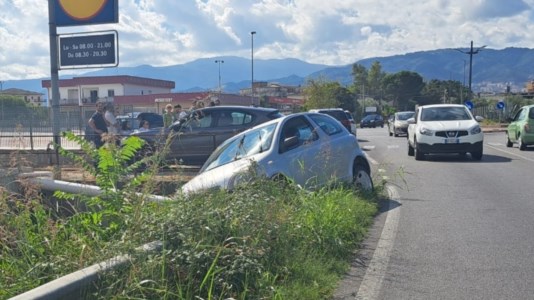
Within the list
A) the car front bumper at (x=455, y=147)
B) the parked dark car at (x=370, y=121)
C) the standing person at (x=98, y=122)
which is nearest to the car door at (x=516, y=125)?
the car front bumper at (x=455, y=147)

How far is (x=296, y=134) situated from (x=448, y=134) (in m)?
8.91

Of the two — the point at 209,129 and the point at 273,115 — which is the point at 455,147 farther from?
the point at 209,129

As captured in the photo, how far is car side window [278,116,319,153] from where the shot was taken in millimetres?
9461

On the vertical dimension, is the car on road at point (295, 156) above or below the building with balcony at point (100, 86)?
below

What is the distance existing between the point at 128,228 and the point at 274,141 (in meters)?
4.49

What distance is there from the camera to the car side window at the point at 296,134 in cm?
946

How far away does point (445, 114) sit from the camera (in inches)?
746

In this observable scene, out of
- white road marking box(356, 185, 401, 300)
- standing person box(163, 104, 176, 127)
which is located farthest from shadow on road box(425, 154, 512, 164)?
white road marking box(356, 185, 401, 300)

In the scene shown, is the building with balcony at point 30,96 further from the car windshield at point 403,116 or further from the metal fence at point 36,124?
the metal fence at point 36,124

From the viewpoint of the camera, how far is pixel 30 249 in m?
4.83

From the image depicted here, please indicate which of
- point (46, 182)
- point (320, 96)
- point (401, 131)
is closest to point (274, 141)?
point (46, 182)

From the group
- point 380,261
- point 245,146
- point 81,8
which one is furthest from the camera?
point 81,8

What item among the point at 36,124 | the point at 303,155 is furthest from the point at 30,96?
the point at 303,155

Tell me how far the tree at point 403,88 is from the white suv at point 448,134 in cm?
9407
